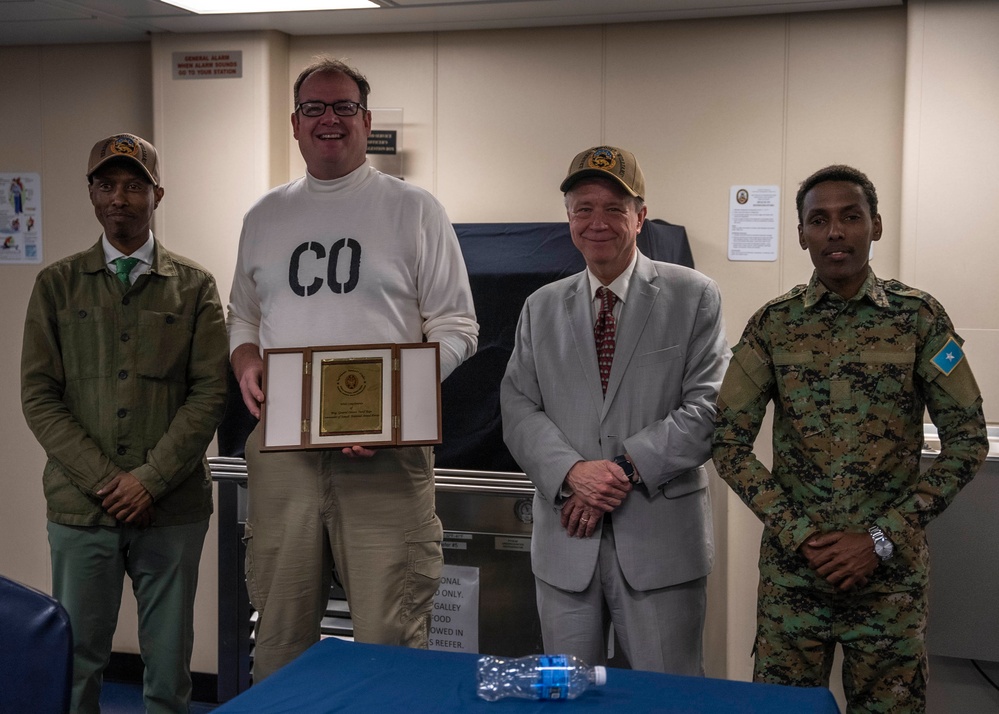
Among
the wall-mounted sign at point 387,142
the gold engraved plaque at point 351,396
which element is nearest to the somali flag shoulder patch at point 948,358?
the gold engraved plaque at point 351,396

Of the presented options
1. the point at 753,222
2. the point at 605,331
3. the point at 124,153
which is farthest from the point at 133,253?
the point at 753,222

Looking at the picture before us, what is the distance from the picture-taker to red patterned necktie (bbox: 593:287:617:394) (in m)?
2.65

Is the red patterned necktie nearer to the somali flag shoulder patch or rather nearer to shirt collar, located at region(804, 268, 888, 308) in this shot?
shirt collar, located at region(804, 268, 888, 308)

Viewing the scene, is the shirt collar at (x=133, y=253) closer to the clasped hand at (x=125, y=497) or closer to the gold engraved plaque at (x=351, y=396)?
the clasped hand at (x=125, y=497)

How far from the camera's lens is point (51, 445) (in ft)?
9.20

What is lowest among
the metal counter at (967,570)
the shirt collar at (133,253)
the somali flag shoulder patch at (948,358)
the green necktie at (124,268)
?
the metal counter at (967,570)

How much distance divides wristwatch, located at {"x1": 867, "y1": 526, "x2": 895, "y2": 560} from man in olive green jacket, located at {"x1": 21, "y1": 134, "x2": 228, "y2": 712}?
189 centimetres

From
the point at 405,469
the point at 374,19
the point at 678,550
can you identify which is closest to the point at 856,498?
→ the point at 678,550

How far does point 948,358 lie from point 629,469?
82cm

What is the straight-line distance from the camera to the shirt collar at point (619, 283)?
2680mm

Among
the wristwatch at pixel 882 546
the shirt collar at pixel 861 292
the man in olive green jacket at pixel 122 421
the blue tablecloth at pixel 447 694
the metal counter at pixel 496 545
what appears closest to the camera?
the blue tablecloth at pixel 447 694

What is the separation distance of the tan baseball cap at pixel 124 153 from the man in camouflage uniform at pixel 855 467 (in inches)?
75.5

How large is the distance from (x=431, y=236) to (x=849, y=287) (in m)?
1.11

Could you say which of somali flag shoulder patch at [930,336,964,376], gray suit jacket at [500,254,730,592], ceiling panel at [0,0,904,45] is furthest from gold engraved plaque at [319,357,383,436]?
ceiling panel at [0,0,904,45]
